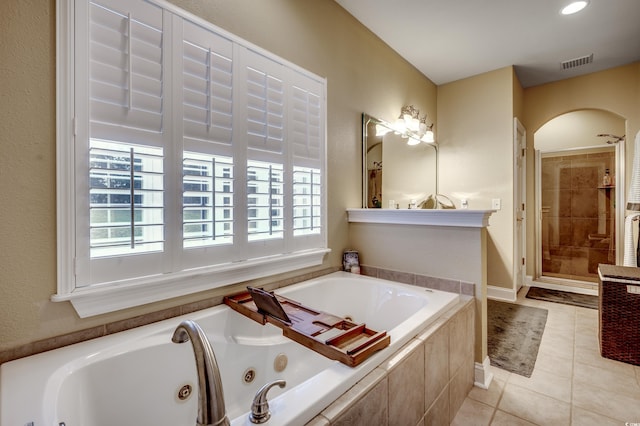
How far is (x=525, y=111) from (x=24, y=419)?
16.9 feet

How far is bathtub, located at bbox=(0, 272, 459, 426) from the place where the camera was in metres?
0.86

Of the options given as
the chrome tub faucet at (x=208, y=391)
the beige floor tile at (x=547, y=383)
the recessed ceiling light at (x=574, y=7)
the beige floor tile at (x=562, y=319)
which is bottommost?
the beige floor tile at (x=547, y=383)

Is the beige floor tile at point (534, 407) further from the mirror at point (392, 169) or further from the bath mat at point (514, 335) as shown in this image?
the mirror at point (392, 169)

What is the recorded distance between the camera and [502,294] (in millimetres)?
3445

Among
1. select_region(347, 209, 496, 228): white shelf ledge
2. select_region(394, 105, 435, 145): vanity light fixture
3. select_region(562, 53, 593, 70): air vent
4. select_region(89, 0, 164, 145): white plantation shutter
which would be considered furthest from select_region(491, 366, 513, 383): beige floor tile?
select_region(562, 53, 593, 70): air vent

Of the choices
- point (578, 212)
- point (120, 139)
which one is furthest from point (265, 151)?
point (578, 212)

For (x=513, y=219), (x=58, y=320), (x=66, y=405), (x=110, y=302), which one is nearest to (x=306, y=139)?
(x=110, y=302)

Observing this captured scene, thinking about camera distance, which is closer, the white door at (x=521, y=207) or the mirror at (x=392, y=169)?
the mirror at (x=392, y=169)

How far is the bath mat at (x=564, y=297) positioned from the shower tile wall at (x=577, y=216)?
0.70 m

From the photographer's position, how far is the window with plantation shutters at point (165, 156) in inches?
44.8

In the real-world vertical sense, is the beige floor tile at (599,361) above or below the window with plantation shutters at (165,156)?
below

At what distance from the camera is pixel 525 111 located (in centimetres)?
397

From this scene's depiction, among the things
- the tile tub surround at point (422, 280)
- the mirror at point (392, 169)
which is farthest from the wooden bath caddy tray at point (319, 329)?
the mirror at point (392, 169)

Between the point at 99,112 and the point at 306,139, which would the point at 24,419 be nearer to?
the point at 99,112
